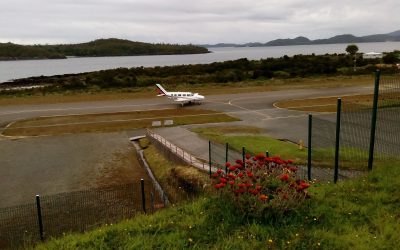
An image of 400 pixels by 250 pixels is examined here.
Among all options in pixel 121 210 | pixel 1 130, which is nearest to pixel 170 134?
pixel 121 210

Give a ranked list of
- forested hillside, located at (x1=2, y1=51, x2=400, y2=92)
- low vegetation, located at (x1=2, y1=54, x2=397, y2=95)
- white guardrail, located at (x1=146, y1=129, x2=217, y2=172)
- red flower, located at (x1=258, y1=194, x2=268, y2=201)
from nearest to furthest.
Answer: red flower, located at (x1=258, y1=194, x2=268, y2=201)
white guardrail, located at (x1=146, y1=129, x2=217, y2=172)
low vegetation, located at (x1=2, y1=54, x2=397, y2=95)
forested hillside, located at (x1=2, y1=51, x2=400, y2=92)

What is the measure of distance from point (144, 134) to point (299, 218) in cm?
3100

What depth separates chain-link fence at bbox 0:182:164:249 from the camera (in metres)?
15.5

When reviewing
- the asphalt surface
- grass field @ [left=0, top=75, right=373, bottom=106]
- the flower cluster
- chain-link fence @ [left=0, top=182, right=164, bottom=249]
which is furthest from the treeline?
the flower cluster

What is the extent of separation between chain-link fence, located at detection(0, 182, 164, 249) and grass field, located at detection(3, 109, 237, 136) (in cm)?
2131

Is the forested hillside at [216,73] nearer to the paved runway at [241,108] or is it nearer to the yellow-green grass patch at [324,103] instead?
the paved runway at [241,108]

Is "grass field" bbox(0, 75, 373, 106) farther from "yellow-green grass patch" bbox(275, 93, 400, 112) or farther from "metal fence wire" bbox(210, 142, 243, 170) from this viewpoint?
"metal fence wire" bbox(210, 142, 243, 170)

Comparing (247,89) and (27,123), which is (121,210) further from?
(247,89)

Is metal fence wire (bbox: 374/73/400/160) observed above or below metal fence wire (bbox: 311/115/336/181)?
above

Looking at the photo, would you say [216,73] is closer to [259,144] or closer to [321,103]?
[321,103]

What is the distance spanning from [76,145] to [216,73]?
2697 inches

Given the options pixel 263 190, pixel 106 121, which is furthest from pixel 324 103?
pixel 263 190

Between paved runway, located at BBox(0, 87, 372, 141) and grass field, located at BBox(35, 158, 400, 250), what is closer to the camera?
grass field, located at BBox(35, 158, 400, 250)

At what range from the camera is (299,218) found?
834 centimetres
